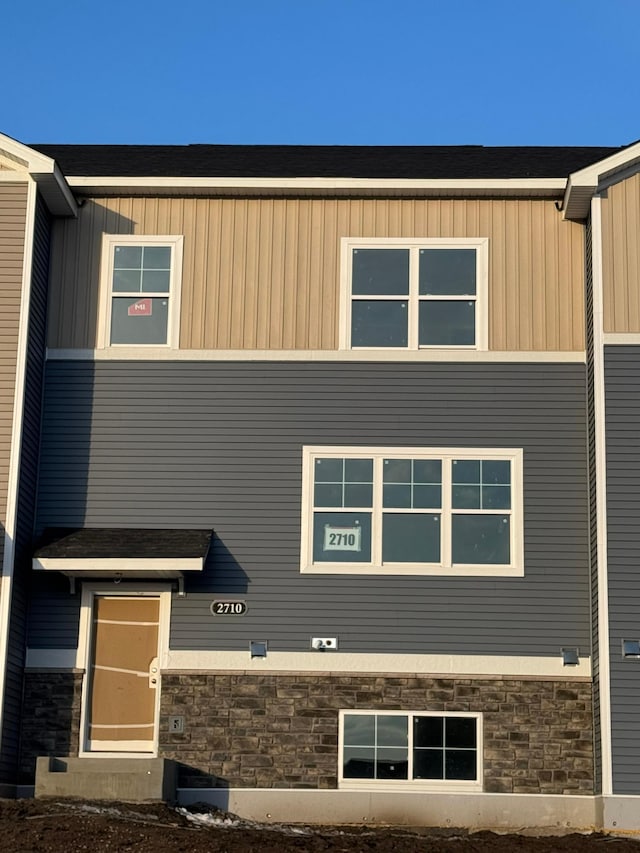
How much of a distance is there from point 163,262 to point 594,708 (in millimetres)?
7342

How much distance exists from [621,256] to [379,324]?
9.70 ft

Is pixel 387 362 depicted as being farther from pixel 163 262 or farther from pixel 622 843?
pixel 622 843

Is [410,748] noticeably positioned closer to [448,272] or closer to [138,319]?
[448,272]

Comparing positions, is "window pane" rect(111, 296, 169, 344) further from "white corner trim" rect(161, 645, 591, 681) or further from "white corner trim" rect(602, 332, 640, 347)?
"white corner trim" rect(602, 332, 640, 347)

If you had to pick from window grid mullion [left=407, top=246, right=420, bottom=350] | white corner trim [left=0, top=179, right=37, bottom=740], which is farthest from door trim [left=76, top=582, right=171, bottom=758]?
window grid mullion [left=407, top=246, right=420, bottom=350]

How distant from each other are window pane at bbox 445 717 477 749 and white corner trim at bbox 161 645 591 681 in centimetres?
50

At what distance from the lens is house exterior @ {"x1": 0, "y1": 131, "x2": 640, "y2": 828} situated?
602 inches

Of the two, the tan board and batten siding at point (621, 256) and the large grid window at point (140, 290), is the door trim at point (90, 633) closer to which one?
the large grid window at point (140, 290)

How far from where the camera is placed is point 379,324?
54.5ft

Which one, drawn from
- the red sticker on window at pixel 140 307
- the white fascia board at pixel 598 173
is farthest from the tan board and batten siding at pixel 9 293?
the white fascia board at pixel 598 173

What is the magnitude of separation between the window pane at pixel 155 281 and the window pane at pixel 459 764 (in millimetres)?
6457

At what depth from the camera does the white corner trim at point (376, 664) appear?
15.5 metres

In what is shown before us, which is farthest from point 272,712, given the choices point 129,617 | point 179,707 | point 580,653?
point 580,653

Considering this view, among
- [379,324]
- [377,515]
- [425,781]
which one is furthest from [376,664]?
[379,324]
